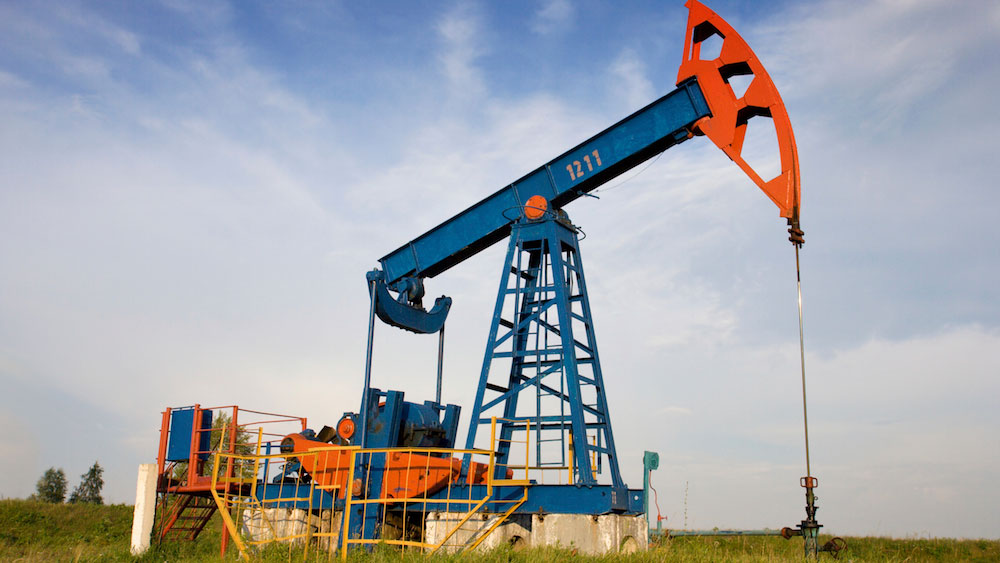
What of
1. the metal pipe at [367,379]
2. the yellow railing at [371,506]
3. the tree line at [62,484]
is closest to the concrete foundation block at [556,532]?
the yellow railing at [371,506]

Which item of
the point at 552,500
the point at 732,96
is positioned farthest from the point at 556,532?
the point at 732,96

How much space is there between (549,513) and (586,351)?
250cm

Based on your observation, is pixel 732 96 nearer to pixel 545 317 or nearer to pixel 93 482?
pixel 545 317

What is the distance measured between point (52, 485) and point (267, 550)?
133 ft

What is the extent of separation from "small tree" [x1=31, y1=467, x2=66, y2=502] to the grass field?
88.2 ft

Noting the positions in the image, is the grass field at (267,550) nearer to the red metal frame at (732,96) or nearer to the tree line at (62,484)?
the red metal frame at (732,96)

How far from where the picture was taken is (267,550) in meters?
9.34

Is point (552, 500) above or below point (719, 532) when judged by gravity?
above

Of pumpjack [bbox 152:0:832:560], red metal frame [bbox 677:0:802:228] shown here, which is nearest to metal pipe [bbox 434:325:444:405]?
pumpjack [bbox 152:0:832:560]

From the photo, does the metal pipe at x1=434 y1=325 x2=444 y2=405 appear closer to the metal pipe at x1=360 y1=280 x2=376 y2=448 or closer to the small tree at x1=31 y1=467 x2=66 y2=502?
the metal pipe at x1=360 y1=280 x2=376 y2=448

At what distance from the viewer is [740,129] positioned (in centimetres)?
1039

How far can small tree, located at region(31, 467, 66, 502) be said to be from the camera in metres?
41.3

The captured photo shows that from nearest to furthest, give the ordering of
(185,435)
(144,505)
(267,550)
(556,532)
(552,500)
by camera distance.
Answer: (556,532) → (552,500) → (267,550) → (144,505) → (185,435)

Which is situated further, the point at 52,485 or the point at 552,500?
the point at 52,485
